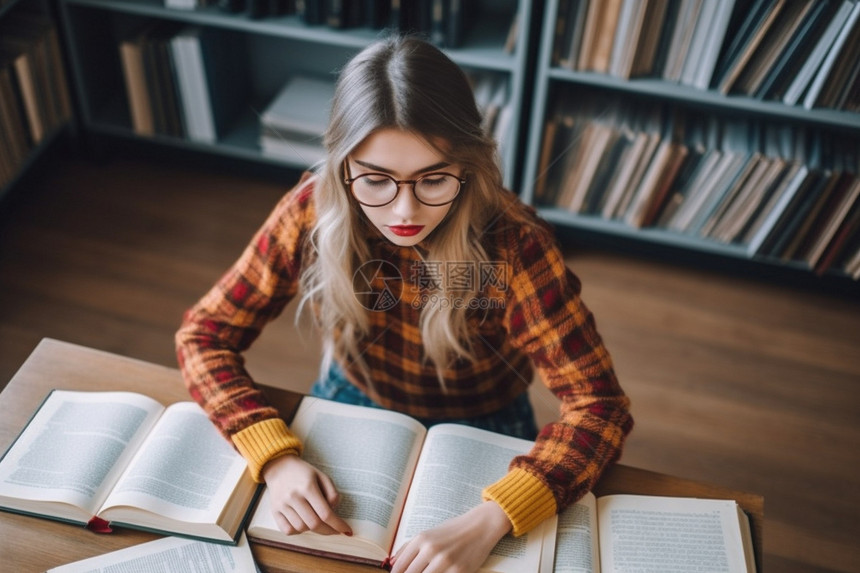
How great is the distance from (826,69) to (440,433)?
4.21ft

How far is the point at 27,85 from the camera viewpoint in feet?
6.97

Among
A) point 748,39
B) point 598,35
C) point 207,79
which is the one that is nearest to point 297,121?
point 207,79

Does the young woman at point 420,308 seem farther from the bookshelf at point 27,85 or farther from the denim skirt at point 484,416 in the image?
the bookshelf at point 27,85

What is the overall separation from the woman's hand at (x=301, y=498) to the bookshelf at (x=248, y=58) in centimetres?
125

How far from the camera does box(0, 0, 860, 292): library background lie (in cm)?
180

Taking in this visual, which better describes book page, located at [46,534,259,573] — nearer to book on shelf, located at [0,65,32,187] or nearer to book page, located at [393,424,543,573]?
book page, located at [393,424,543,573]

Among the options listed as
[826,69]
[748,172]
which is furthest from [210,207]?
[826,69]

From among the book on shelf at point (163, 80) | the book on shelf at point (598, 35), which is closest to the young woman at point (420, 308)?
the book on shelf at point (598, 35)

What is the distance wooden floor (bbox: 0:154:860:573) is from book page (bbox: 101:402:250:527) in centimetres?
75

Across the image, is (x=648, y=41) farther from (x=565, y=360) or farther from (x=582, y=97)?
(x=565, y=360)

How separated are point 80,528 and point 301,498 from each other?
272 millimetres

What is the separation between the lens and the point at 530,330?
1106 millimetres

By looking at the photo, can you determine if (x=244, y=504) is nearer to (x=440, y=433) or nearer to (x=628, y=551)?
(x=440, y=433)

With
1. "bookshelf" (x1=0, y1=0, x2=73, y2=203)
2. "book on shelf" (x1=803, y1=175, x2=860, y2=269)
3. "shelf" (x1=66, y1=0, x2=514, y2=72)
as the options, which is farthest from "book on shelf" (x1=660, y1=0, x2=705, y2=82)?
"bookshelf" (x1=0, y1=0, x2=73, y2=203)
